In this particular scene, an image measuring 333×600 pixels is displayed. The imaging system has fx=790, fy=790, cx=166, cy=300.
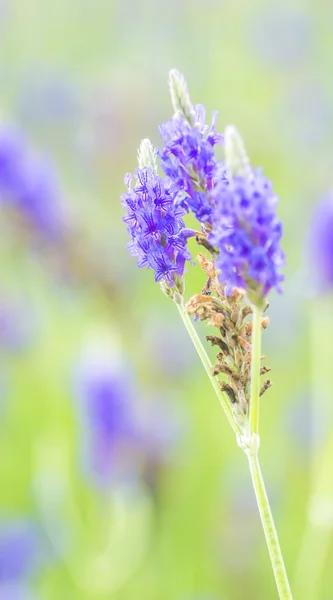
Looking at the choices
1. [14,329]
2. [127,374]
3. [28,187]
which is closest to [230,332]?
[127,374]

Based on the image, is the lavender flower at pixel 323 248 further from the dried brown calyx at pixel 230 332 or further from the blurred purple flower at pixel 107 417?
the dried brown calyx at pixel 230 332

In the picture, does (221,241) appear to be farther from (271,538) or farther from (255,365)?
(271,538)

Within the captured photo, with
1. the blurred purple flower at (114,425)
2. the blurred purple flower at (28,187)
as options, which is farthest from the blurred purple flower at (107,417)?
the blurred purple flower at (28,187)

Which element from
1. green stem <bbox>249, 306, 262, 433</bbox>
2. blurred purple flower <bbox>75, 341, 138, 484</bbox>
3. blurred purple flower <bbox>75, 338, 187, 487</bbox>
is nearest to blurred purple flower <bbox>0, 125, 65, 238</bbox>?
blurred purple flower <bbox>75, 338, 187, 487</bbox>

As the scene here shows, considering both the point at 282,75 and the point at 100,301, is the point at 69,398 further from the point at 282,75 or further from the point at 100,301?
the point at 282,75

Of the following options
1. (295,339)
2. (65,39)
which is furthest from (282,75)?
(295,339)

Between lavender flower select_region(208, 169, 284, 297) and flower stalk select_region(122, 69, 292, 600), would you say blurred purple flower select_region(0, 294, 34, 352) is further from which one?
lavender flower select_region(208, 169, 284, 297)
